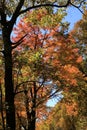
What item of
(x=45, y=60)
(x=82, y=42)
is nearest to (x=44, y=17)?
(x=45, y=60)

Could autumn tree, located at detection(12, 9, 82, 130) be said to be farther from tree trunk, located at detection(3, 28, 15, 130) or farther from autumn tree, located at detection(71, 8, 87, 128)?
tree trunk, located at detection(3, 28, 15, 130)

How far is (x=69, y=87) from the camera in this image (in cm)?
2345

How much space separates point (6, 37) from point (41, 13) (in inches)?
96.2

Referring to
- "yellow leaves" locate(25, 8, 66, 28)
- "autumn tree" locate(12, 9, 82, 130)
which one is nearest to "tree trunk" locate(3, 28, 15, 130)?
"yellow leaves" locate(25, 8, 66, 28)

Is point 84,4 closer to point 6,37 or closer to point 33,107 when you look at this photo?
point 6,37

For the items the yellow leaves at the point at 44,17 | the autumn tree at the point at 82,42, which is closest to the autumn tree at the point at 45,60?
the autumn tree at the point at 82,42

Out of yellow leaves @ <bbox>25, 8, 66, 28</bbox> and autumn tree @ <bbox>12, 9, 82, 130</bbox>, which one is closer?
yellow leaves @ <bbox>25, 8, 66, 28</bbox>

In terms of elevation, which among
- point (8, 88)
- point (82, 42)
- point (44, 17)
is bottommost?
point (8, 88)

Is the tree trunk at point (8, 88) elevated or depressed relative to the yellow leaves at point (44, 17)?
depressed

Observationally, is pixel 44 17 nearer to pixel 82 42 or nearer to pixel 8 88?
pixel 8 88

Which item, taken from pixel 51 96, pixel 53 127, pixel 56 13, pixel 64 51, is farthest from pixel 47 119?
pixel 53 127

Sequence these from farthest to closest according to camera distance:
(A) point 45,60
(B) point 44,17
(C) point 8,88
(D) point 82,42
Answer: (D) point 82,42 → (A) point 45,60 → (B) point 44,17 → (C) point 8,88

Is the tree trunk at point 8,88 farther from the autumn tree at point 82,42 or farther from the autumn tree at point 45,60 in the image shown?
the autumn tree at point 82,42

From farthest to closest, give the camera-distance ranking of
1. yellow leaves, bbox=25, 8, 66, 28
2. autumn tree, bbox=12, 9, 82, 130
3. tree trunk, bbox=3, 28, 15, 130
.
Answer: autumn tree, bbox=12, 9, 82, 130 < yellow leaves, bbox=25, 8, 66, 28 < tree trunk, bbox=3, 28, 15, 130
